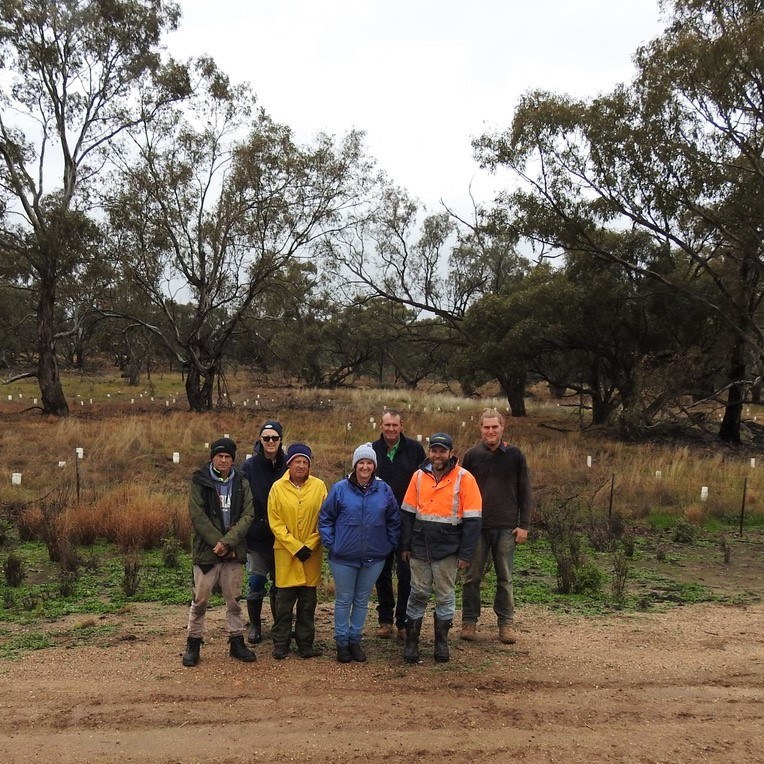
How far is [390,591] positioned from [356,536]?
3.12 ft

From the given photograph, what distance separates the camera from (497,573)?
5.63 meters

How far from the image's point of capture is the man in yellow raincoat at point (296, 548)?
499 cm

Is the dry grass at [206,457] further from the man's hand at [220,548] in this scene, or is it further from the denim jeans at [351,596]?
the denim jeans at [351,596]

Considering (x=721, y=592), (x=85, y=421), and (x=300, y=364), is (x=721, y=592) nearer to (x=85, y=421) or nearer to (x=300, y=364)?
(x=85, y=421)

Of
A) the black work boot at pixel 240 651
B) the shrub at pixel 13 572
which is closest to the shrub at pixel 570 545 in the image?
the black work boot at pixel 240 651

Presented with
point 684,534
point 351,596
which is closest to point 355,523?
point 351,596

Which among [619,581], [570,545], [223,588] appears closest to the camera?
[223,588]

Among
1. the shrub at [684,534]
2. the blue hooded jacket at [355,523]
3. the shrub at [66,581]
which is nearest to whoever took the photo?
the blue hooded jacket at [355,523]

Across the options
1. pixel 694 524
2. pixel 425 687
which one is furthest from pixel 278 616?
pixel 694 524

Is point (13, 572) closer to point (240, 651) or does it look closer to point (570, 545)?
point (240, 651)

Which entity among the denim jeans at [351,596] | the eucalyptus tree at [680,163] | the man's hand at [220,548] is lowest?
the denim jeans at [351,596]

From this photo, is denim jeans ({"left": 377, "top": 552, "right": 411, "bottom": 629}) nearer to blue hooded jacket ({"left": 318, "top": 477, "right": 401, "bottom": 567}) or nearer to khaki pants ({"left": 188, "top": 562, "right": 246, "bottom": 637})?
blue hooded jacket ({"left": 318, "top": 477, "right": 401, "bottom": 567})

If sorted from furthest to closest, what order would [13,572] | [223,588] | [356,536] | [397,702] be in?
[13,572]
[223,588]
[356,536]
[397,702]

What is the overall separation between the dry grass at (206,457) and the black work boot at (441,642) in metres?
4.68
